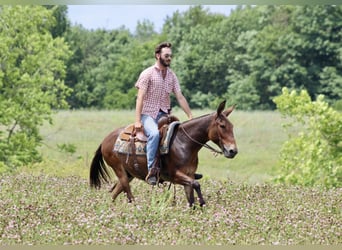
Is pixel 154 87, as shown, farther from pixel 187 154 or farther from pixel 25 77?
pixel 25 77

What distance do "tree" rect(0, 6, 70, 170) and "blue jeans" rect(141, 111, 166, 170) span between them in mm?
9964

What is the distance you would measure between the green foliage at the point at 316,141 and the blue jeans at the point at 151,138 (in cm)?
649

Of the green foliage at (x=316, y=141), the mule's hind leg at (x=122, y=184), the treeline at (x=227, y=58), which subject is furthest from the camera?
the treeline at (x=227, y=58)

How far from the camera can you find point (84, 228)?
8242 millimetres

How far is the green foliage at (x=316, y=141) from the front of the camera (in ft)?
53.5

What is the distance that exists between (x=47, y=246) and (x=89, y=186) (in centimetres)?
440

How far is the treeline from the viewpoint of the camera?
3834 centimetres

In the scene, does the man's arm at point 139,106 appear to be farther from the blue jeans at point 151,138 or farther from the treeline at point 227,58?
the treeline at point 227,58

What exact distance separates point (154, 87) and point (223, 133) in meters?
1.06

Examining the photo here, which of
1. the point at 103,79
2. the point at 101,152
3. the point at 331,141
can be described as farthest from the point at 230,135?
the point at 103,79

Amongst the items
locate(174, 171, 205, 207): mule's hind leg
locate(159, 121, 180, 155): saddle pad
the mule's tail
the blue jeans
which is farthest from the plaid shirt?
the mule's tail

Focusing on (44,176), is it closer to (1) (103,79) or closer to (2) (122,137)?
(2) (122,137)

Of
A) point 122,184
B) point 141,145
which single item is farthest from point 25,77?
point 141,145

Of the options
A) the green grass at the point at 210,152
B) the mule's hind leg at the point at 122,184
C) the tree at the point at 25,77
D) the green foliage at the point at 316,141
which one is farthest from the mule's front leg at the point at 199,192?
the green grass at the point at 210,152
